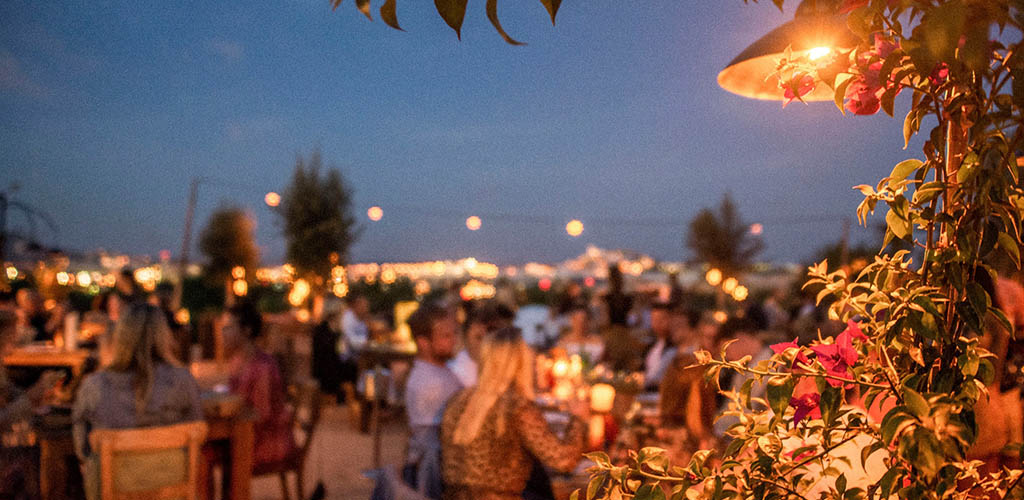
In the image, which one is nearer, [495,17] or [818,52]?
[495,17]

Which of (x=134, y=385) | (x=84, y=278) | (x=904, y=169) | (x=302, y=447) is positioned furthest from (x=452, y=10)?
(x=84, y=278)

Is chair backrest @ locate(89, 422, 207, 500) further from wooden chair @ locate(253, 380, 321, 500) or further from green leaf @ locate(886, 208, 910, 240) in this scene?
green leaf @ locate(886, 208, 910, 240)

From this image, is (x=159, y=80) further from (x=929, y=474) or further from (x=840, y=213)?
(x=840, y=213)

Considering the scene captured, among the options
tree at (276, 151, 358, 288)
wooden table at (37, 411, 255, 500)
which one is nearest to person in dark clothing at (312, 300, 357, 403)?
wooden table at (37, 411, 255, 500)

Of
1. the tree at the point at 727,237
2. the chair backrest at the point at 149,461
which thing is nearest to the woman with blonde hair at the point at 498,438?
the chair backrest at the point at 149,461

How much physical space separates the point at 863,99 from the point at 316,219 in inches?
706

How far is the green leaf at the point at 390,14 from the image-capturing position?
28.7 inches

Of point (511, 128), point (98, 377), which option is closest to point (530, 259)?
point (511, 128)

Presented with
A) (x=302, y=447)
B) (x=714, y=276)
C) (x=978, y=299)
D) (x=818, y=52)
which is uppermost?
(x=714, y=276)

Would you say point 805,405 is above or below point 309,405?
above

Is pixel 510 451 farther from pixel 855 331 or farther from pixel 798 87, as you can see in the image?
pixel 798 87

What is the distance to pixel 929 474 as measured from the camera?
24.8 inches

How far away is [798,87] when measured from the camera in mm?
932

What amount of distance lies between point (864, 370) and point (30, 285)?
53.0 feet
